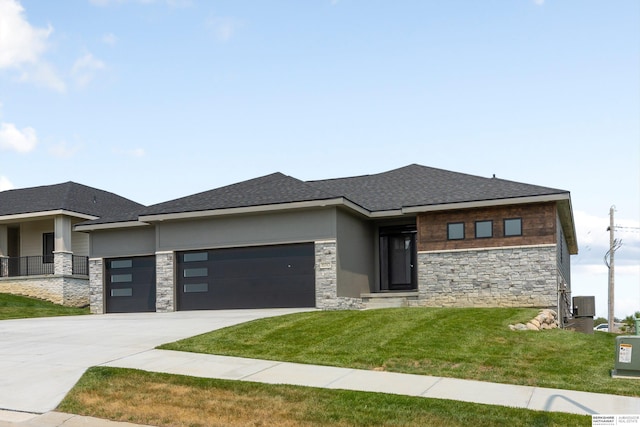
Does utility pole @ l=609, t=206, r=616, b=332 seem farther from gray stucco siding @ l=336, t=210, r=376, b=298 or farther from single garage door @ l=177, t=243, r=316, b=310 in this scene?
single garage door @ l=177, t=243, r=316, b=310

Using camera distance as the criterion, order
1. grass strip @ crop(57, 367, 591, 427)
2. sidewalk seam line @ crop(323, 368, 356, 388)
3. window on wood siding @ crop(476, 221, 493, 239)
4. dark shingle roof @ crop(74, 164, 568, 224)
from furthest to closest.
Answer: dark shingle roof @ crop(74, 164, 568, 224)
window on wood siding @ crop(476, 221, 493, 239)
sidewalk seam line @ crop(323, 368, 356, 388)
grass strip @ crop(57, 367, 591, 427)

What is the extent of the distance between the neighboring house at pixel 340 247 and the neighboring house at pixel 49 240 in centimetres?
670

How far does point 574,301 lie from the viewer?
111 feet

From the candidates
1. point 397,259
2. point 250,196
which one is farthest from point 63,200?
point 397,259

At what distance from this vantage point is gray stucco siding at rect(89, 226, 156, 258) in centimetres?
2948

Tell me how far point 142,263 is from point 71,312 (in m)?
4.68

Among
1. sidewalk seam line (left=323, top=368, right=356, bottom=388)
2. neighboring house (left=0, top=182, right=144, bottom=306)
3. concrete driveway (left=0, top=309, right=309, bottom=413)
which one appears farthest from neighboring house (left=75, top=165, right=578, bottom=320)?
sidewalk seam line (left=323, top=368, right=356, bottom=388)

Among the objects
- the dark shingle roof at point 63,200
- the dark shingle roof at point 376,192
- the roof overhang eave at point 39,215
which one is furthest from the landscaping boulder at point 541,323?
the roof overhang eave at point 39,215

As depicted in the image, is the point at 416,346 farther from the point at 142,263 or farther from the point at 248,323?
the point at 142,263

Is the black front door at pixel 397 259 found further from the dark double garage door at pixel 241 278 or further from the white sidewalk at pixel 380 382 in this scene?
the white sidewalk at pixel 380 382

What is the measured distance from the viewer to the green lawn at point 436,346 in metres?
13.2

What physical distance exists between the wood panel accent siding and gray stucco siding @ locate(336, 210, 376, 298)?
2.68 metres

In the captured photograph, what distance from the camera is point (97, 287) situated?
30484 millimetres

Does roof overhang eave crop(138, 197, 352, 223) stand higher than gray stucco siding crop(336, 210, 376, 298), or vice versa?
roof overhang eave crop(138, 197, 352, 223)
